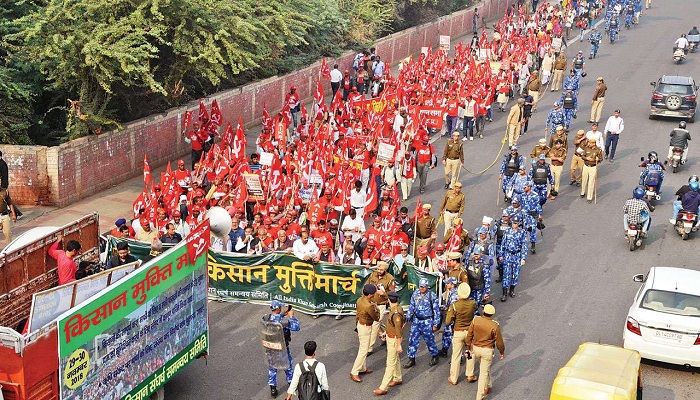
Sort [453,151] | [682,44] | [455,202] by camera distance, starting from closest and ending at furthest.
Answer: [455,202] → [453,151] → [682,44]

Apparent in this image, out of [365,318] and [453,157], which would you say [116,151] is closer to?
[453,157]

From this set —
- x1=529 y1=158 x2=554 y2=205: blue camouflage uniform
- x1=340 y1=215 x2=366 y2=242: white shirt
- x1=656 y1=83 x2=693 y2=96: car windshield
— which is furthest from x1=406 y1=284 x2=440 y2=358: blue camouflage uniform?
x1=656 y1=83 x2=693 y2=96: car windshield

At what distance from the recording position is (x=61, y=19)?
24.6m

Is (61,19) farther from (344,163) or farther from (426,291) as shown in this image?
(426,291)

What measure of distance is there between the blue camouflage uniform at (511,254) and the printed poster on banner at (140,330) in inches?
230

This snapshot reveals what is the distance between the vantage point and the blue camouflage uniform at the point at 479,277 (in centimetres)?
1642

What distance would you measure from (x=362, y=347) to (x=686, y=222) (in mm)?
9286

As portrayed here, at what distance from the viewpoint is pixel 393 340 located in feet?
47.7

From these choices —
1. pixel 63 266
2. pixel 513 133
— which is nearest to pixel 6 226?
pixel 63 266

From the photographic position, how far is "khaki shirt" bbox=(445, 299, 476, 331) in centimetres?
1482

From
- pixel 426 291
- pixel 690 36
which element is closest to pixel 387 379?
pixel 426 291

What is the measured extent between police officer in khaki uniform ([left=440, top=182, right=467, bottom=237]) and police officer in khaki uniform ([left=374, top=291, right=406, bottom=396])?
5842 millimetres

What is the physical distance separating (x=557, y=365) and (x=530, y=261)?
4.73 m

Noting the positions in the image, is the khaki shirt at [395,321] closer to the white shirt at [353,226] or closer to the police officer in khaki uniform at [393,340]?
the police officer in khaki uniform at [393,340]
